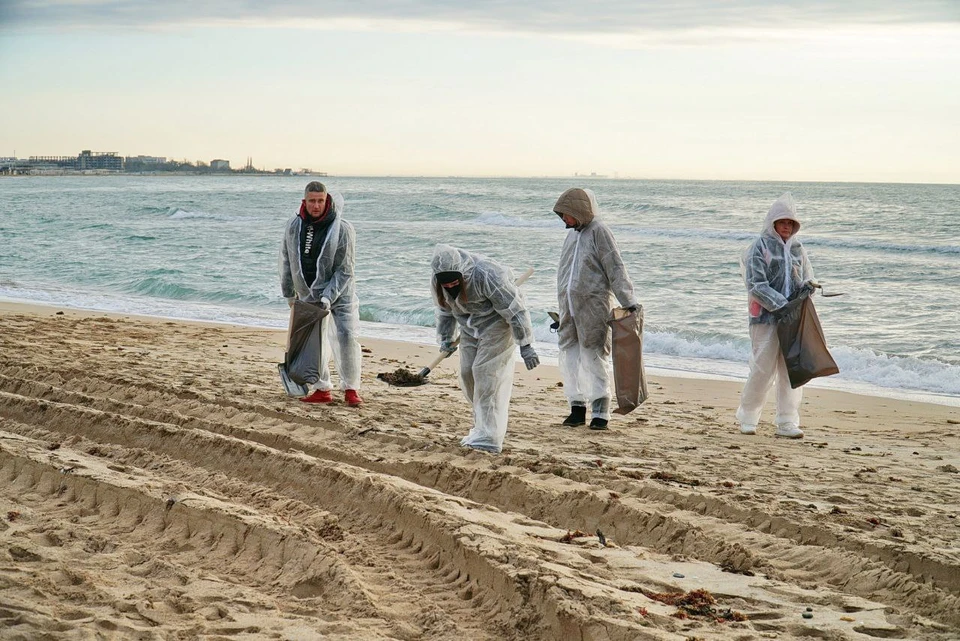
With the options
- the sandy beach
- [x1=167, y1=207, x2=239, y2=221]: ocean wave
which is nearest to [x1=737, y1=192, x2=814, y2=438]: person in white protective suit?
the sandy beach

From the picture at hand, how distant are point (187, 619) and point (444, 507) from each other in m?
1.60

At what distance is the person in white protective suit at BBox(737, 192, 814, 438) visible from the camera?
23.4 feet

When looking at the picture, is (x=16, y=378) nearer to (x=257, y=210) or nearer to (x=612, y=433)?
(x=612, y=433)

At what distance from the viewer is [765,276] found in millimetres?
7176

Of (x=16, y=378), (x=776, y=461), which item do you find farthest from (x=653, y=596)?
(x=16, y=378)

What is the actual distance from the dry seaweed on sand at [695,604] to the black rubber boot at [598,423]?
121 inches

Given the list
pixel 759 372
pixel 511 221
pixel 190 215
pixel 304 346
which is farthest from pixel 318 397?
pixel 190 215

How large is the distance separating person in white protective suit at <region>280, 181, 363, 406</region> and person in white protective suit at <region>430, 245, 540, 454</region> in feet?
5.05

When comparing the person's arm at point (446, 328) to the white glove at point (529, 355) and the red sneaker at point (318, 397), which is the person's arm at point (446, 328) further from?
the red sneaker at point (318, 397)

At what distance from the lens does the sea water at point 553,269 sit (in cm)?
1190

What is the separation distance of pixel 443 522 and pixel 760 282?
362 centimetres

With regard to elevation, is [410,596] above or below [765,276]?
below

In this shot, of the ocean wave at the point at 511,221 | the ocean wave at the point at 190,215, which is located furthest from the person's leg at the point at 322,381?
the ocean wave at the point at 190,215

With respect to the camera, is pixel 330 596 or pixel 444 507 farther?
pixel 444 507
